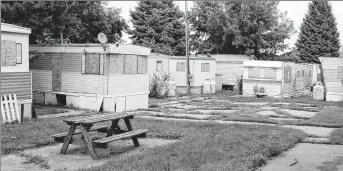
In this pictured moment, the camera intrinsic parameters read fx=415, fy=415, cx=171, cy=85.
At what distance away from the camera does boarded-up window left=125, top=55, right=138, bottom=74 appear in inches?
635

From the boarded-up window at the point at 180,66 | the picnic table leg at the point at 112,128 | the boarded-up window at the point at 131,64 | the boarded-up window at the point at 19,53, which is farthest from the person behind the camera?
the boarded-up window at the point at 180,66

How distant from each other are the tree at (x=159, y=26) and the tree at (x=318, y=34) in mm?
13481

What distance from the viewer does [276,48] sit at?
42.6m

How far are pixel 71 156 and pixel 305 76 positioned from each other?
2473cm

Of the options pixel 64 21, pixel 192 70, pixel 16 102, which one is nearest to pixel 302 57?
pixel 192 70

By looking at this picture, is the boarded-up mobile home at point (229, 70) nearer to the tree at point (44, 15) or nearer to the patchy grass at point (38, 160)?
the tree at point (44, 15)

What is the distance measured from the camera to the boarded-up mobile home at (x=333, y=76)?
850 inches

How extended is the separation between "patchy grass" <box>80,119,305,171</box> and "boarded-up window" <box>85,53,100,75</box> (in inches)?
197

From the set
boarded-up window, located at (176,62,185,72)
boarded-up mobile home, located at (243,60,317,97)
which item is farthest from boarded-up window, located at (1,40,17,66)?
boarded-up mobile home, located at (243,60,317,97)

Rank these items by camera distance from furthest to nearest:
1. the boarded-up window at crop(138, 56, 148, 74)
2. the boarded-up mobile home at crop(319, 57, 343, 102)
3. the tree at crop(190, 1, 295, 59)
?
the tree at crop(190, 1, 295, 59)
the boarded-up mobile home at crop(319, 57, 343, 102)
the boarded-up window at crop(138, 56, 148, 74)

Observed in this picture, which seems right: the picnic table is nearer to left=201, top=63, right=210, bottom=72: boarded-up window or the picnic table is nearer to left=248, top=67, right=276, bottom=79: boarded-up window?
left=248, top=67, right=276, bottom=79: boarded-up window

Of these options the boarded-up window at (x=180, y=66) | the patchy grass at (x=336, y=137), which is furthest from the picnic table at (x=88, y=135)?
the boarded-up window at (x=180, y=66)

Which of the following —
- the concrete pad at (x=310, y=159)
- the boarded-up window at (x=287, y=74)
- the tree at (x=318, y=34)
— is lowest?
the concrete pad at (x=310, y=159)

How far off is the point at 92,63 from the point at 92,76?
0.49 m
